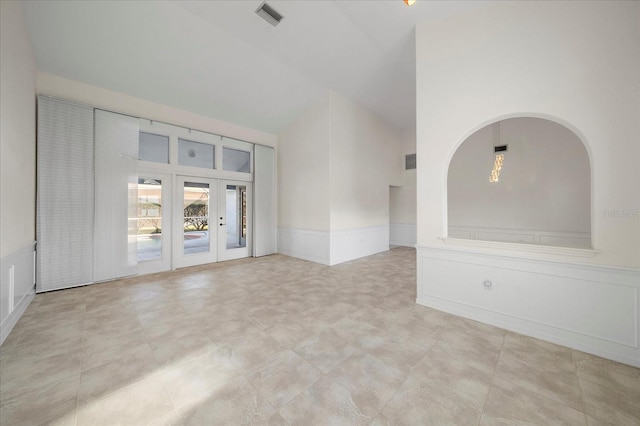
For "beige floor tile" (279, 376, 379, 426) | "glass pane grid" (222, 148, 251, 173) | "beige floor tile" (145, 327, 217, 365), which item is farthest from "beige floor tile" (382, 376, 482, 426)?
"glass pane grid" (222, 148, 251, 173)

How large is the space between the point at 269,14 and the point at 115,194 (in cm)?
409

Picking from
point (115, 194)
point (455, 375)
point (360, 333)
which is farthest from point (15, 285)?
point (455, 375)

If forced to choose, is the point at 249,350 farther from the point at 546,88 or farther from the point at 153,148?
the point at 153,148

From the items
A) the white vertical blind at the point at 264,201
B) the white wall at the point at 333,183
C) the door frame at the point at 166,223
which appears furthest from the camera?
the white vertical blind at the point at 264,201

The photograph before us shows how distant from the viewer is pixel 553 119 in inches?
97.3

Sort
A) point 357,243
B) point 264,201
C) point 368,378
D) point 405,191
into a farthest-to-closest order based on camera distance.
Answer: point 405,191 < point 264,201 < point 357,243 < point 368,378

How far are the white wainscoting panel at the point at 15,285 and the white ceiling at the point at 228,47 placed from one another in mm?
3064

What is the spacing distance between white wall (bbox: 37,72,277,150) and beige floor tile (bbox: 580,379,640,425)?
6771 mm

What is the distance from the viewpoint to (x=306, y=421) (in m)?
1.47

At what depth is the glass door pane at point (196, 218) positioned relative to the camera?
5.33 meters

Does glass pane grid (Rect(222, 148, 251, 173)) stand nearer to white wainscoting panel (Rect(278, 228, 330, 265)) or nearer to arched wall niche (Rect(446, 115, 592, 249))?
white wainscoting panel (Rect(278, 228, 330, 265))

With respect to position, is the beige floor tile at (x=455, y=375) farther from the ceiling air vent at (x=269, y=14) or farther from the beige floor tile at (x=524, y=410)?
the ceiling air vent at (x=269, y=14)

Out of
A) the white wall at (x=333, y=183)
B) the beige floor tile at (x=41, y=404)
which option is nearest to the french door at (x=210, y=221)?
the white wall at (x=333, y=183)

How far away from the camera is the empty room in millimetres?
1798
